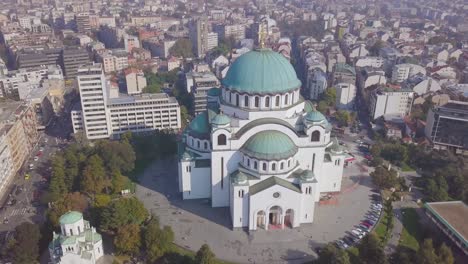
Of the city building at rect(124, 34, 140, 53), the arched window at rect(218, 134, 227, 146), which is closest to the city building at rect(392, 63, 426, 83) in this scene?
the arched window at rect(218, 134, 227, 146)

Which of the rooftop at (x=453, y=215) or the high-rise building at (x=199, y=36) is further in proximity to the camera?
the high-rise building at (x=199, y=36)

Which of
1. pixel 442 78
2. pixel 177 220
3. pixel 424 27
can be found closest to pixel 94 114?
pixel 177 220

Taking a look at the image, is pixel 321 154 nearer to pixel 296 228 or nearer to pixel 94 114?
pixel 296 228

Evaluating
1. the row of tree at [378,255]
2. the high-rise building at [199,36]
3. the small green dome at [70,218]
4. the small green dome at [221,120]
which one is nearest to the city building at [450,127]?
the row of tree at [378,255]

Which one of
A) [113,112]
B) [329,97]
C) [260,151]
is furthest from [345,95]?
[113,112]

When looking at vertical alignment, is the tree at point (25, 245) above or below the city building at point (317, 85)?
below

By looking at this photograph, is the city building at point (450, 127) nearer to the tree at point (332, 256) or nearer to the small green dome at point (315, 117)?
the small green dome at point (315, 117)

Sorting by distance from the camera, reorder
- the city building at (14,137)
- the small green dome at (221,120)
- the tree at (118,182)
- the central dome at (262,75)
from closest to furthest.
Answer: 1. the small green dome at (221,120)
2. the central dome at (262,75)
3. the tree at (118,182)
4. the city building at (14,137)

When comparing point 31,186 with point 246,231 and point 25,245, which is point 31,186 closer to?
point 25,245
